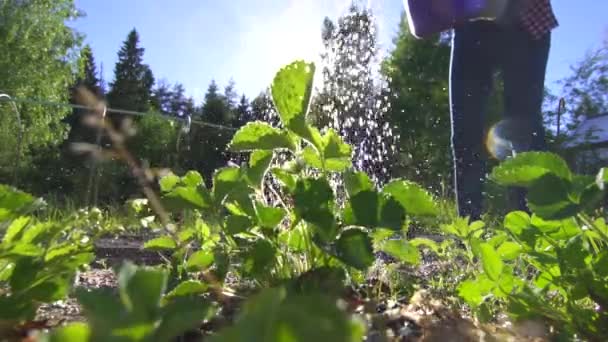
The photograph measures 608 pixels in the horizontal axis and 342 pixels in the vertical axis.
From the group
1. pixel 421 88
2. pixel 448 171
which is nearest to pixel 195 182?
pixel 448 171

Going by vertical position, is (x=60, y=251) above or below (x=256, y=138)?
below

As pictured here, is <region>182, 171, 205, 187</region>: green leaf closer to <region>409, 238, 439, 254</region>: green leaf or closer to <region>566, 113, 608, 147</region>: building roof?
<region>409, 238, 439, 254</region>: green leaf

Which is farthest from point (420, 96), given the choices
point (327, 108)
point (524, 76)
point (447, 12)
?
point (447, 12)

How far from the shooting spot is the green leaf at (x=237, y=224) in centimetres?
68

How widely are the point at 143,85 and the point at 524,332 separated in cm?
3195

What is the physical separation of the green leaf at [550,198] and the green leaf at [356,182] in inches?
6.7

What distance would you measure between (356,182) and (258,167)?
0.11 m

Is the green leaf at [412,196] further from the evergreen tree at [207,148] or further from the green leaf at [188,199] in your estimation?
the evergreen tree at [207,148]

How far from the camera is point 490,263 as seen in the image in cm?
64

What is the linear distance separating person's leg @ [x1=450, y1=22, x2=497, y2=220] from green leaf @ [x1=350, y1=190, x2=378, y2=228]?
1.36m

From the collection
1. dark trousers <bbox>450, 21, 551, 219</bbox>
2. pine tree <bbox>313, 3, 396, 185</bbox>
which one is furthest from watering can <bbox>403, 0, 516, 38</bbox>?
pine tree <bbox>313, 3, 396, 185</bbox>

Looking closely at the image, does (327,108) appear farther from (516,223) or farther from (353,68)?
(516,223)

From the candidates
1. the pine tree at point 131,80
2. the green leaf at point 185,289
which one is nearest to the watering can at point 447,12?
the green leaf at point 185,289

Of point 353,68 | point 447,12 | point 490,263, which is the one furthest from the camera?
point 353,68
